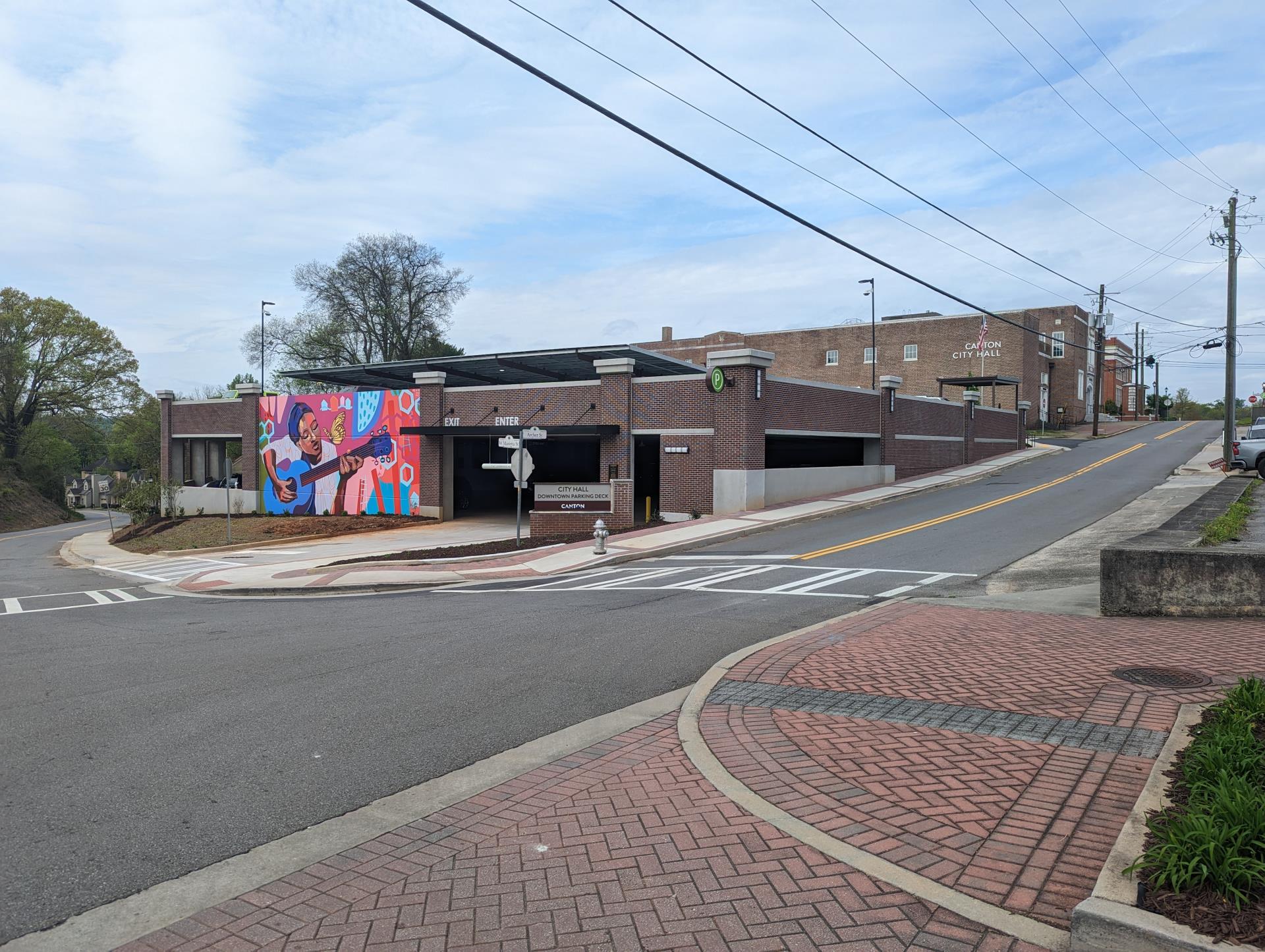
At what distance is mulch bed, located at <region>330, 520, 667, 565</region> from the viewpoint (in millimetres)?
21094

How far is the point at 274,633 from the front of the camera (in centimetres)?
1120

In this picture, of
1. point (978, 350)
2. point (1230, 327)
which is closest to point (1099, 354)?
point (978, 350)

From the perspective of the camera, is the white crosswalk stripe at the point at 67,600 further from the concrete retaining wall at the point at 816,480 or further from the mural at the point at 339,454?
the concrete retaining wall at the point at 816,480

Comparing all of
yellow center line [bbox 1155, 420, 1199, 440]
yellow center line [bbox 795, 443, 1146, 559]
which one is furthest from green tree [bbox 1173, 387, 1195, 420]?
yellow center line [bbox 795, 443, 1146, 559]

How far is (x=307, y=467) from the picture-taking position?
37500mm

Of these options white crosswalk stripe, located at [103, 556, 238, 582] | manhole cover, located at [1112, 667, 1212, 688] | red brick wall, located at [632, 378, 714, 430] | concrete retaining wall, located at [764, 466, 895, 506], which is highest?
red brick wall, located at [632, 378, 714, 430]

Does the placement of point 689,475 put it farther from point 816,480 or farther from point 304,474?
point 304,474

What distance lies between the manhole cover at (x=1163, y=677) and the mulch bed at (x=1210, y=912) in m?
4.11

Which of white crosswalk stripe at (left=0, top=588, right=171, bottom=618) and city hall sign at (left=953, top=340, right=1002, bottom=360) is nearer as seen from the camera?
white crosswalk stripe at (left=0, top=588, right=171, bottom=618)

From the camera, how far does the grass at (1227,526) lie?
1180cm

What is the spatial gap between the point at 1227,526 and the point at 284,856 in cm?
1384

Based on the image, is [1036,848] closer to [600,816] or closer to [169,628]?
[600,816]

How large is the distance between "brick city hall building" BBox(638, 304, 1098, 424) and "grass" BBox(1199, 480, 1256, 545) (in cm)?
4452

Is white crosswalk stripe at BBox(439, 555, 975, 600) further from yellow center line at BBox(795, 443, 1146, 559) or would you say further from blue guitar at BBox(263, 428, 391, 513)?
blue guitar at BBox(263, 428, 391, 513)
